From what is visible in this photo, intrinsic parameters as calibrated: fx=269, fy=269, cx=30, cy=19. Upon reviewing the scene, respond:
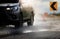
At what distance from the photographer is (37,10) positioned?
23.4m

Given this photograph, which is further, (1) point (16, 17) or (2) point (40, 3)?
(2) point (40, 3)

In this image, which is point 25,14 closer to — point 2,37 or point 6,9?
point 6,9

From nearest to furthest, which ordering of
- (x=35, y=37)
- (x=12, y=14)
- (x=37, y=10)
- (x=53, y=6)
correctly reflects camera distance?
1. (x=35, y=37)
2. (x=12, y=14)
3. (x=53, y=6)
4. (x=37, y=10)

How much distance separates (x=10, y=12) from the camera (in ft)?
48.9


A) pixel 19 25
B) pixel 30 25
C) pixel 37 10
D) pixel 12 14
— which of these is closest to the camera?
pixel 12 14

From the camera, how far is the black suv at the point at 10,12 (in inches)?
581

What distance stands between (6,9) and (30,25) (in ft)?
10.0

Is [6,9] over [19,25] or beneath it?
over

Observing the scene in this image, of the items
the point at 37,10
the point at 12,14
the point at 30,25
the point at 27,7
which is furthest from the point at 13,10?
the point at 37,10

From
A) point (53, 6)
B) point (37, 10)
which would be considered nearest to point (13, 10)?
point (53, 6)

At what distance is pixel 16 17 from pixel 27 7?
Result: 1737mm

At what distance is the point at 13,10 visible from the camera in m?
15.0

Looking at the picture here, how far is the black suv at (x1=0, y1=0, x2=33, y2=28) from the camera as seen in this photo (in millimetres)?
14766

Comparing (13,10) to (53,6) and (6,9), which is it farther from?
(53,6)
